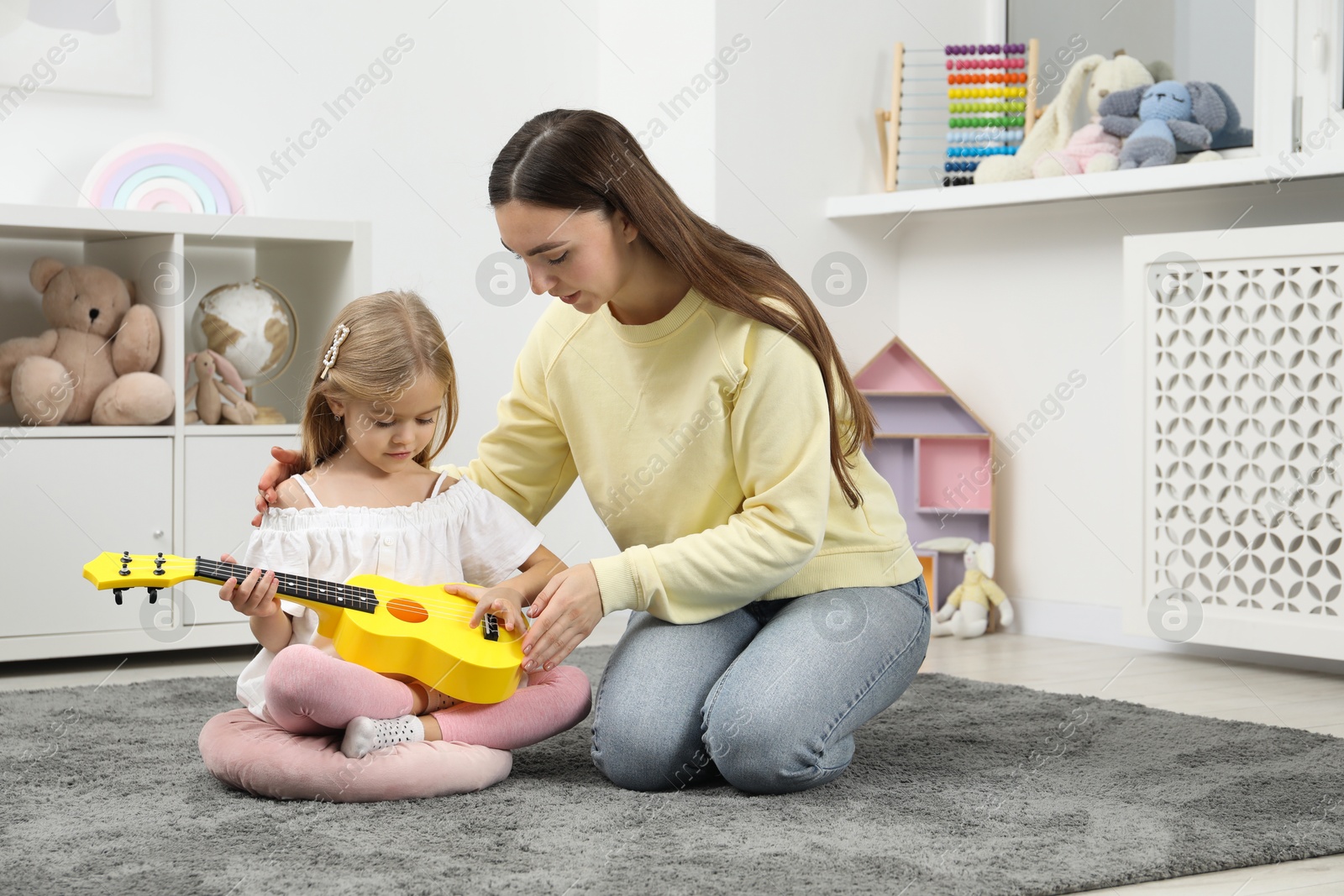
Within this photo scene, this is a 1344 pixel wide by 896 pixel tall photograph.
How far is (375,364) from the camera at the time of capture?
4.83 ft

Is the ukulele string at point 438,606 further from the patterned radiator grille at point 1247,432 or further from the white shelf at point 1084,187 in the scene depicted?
the white shelf at point 1084,187

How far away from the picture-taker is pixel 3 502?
2.14 m

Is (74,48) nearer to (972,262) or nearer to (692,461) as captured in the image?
(692,461)

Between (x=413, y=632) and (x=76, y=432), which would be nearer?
(x=413, y=632)

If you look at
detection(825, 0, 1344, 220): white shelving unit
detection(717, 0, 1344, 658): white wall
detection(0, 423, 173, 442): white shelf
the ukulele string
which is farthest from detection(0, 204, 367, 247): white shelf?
detection(825, 0, 1344, 220): white shelving unit

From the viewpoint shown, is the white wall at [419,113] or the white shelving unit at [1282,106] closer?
the white shelving unit at [1282,106]

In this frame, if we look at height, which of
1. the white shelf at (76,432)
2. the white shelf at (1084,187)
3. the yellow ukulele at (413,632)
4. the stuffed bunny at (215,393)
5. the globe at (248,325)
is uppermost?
the white shelf at (1084,187)


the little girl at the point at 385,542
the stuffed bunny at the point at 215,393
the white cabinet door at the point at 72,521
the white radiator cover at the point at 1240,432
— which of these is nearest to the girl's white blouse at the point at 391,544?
the little girl at the point at 385,542

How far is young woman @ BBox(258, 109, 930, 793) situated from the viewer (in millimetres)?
1372

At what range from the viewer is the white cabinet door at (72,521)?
215cm

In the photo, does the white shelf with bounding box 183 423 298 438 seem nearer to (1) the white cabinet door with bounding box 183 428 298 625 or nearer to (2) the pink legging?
(1) the white cabinet door with bounding box 183 428 298 625

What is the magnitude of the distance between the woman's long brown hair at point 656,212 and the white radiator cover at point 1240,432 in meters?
0.94

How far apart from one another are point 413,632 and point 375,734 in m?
0.10

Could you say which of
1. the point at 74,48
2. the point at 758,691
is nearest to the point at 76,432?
the point at 74,48
